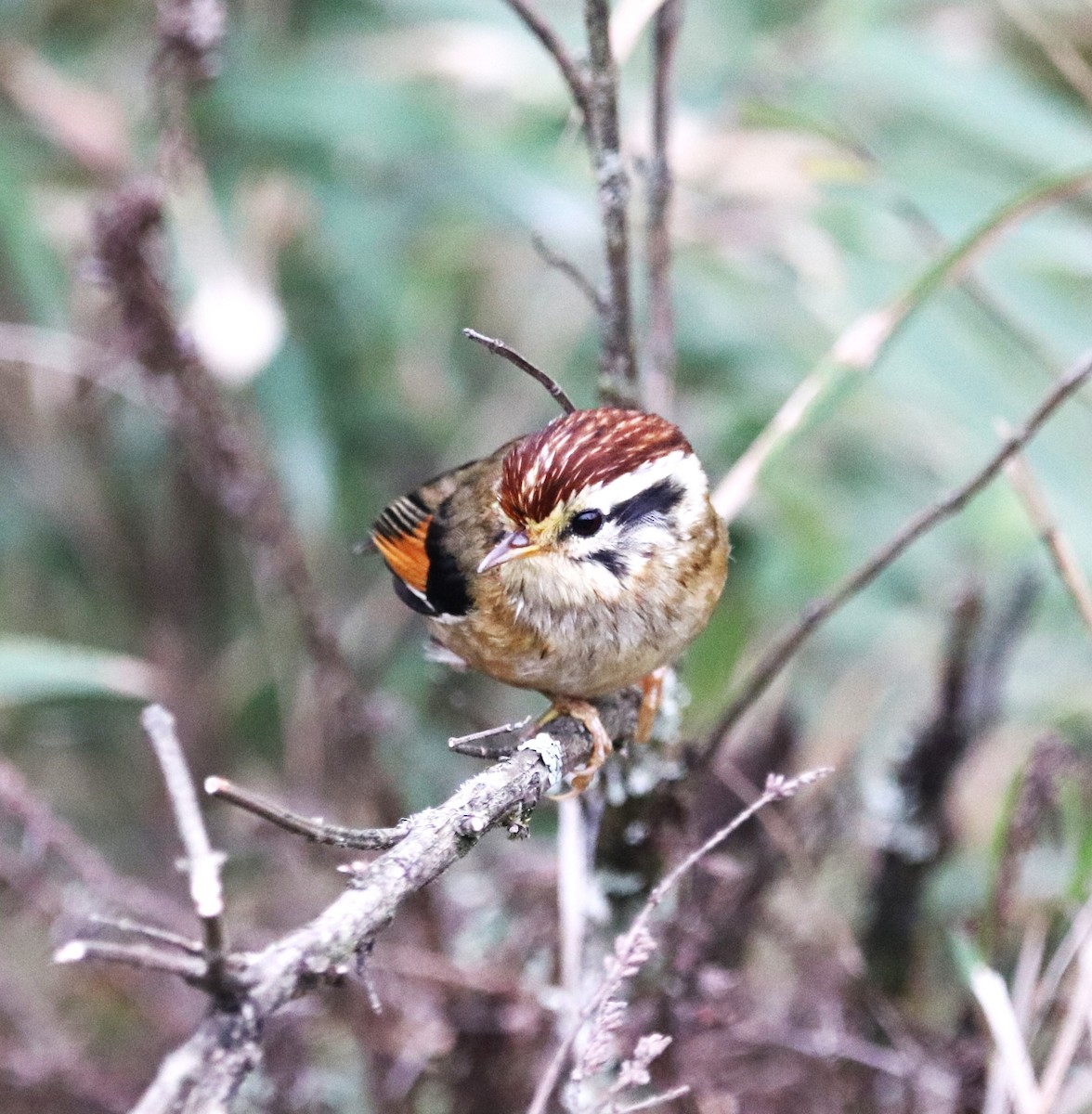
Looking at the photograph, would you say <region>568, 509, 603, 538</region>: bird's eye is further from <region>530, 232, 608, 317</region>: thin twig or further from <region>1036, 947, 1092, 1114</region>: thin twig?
<region>1036, 947, 1092, 1114</region>: thin twig

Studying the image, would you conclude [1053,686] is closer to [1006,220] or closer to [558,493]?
[1006,220]

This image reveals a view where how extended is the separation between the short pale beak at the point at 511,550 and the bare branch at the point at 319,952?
0.53 metres

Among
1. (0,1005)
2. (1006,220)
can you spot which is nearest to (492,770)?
(1006,220)

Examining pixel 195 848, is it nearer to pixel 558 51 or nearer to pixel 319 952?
pixel 319 952

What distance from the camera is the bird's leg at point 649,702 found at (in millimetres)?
1453

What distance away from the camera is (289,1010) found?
61.4 inches

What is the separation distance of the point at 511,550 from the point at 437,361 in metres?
2.08

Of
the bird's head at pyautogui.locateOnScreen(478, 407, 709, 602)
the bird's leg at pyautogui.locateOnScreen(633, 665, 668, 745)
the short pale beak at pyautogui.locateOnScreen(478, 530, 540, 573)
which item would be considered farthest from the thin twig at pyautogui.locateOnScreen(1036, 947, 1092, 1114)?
the short pale beak at pyautogui.locateOnScreen(478, 530, 540, 573)

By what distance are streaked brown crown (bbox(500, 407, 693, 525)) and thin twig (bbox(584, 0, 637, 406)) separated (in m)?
0.10

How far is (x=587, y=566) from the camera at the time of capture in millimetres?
1432

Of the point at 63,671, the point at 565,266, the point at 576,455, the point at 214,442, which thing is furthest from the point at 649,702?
the point at 63,671

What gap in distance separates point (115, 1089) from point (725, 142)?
2.22 metres

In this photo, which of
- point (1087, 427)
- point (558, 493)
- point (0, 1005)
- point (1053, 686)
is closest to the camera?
point (558, 493)

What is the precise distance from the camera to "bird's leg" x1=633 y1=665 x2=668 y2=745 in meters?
1.45
